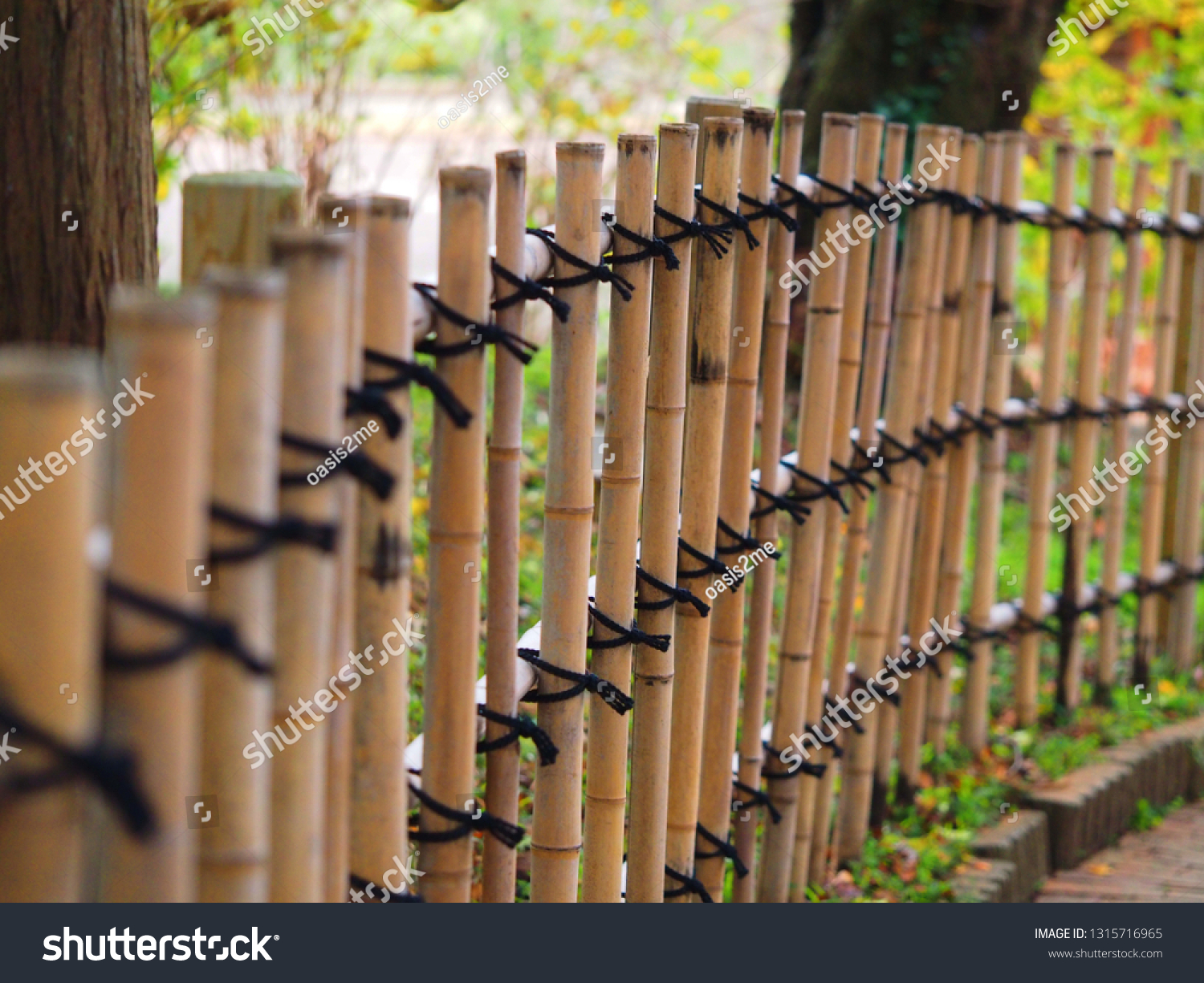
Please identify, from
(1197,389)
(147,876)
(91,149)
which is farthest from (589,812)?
(1197,389)

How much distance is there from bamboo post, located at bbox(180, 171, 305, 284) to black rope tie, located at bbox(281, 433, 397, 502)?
0.25m

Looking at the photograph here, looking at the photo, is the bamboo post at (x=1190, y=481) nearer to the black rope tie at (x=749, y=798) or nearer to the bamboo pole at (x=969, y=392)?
the bamboo pole at (x=969, y=392)

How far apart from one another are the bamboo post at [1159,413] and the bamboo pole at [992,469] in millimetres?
857

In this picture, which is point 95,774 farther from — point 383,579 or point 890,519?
point 890,519

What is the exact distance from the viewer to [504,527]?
1869 millimetres

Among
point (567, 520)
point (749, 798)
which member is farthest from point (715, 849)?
point (567, 520)

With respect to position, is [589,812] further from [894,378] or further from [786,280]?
[894,378]

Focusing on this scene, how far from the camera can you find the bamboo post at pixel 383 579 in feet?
4.67

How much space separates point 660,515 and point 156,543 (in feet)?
4.20

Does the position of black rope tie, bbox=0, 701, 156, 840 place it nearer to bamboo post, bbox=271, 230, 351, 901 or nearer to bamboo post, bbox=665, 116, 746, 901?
bamboo post, bbox=271, 230, 351, 901

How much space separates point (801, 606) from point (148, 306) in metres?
2.05

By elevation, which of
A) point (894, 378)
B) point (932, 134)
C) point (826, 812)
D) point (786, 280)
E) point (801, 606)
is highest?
point (932, 134)

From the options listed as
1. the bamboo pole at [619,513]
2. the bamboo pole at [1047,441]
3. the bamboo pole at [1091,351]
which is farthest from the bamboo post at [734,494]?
the bamboo pole at [1091,351]

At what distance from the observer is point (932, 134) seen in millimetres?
3133
